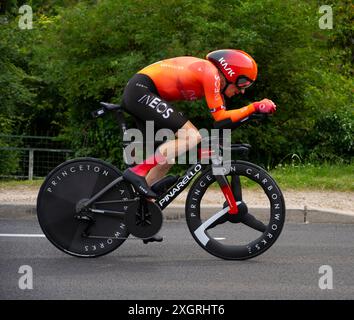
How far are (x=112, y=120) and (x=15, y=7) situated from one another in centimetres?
302

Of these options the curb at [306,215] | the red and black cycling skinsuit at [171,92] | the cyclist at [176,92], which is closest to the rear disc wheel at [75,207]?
the cyclist at [176,92]

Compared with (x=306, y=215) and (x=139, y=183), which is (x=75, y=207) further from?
(x=306, y=215)

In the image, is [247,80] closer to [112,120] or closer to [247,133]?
[247,133]

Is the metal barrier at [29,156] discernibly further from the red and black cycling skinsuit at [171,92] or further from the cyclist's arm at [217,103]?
the cyclist's arm at [217,103]

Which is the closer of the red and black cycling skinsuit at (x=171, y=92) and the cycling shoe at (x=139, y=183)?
the red and black cycling skinsuit at (x=171, y=92)

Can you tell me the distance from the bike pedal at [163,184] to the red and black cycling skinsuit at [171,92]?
0.40 meters

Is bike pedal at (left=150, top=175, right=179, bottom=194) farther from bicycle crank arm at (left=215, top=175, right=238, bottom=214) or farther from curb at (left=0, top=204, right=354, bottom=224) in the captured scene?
curb at (left=0, top=204, right=354, bottom=224)

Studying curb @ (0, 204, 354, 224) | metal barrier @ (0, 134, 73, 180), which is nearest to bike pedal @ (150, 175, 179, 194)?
curb @ (0, 204, 354, 224)

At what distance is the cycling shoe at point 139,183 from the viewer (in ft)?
23.6

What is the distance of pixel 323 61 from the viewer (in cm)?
1573

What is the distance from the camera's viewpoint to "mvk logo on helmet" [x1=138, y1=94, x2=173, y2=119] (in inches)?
283

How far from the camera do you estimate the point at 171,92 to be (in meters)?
7.24
